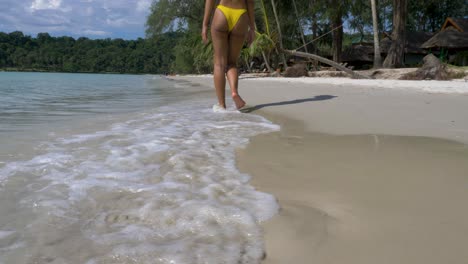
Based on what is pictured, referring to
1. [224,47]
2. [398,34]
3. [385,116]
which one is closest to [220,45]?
[224,47]

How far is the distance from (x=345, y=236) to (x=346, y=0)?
60.9 feet

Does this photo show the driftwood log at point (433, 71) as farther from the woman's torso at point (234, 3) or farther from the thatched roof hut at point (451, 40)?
the thatched roof hut at point (451, 40)

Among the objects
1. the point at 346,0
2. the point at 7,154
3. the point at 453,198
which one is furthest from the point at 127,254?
the point at 346,0

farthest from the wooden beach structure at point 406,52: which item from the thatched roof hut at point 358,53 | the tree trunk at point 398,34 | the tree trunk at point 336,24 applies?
the tree trunk at point 398,34

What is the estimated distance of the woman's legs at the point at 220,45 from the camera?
3583mm

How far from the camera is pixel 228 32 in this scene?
371cm

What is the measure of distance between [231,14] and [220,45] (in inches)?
13.8

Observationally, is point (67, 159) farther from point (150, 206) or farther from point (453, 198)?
point (453, 198)

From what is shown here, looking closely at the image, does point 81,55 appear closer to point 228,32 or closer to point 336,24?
point 336,24

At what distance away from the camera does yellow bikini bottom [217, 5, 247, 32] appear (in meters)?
3.56

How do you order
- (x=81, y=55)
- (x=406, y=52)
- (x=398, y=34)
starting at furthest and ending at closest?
1. (x=81, y=55)
2. (x=406, y=52)
3. (x=398, y=34)

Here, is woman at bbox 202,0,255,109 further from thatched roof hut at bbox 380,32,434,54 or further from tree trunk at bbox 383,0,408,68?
thatched roof hut at bbox 380,32,434,54

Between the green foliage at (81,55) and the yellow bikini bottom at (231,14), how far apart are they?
85.3m

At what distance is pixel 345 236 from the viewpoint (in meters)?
0.87
